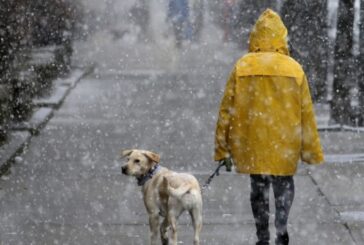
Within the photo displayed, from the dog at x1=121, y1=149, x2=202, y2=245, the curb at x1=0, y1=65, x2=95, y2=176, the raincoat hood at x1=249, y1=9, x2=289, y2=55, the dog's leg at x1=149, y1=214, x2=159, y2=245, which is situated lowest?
the curb at x1=0, y1=65, x2=95, y2=176

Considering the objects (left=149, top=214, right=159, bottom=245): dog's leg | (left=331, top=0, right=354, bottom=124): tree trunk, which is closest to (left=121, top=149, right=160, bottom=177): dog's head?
(left=149, top=214, right=159, bottom=245): dog's leg

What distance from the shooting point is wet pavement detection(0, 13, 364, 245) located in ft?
25.8

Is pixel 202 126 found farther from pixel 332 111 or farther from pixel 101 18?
pixel 101 18

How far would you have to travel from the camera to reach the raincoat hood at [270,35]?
6.73 meters

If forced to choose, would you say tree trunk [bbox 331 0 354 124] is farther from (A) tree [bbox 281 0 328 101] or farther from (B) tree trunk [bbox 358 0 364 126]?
(A) tree [bbox 281 0 328 101]

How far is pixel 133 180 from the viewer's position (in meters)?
10.2

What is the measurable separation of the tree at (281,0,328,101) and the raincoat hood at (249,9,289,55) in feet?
27.1

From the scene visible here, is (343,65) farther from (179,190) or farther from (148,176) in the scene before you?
(179,190)

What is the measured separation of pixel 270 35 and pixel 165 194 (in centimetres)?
141

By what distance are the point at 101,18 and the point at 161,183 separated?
38471 millimetres

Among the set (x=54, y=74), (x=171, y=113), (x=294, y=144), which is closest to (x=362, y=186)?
(x=294, y=144)

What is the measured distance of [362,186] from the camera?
9.54 m

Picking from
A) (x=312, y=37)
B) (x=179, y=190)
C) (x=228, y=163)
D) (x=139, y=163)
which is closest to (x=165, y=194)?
(x=179, y=190)

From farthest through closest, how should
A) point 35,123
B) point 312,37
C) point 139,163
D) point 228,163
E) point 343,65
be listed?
1. point 312,37
2. point 35,123
3. point 343,65
4. point 139,163
5. point 228,163
